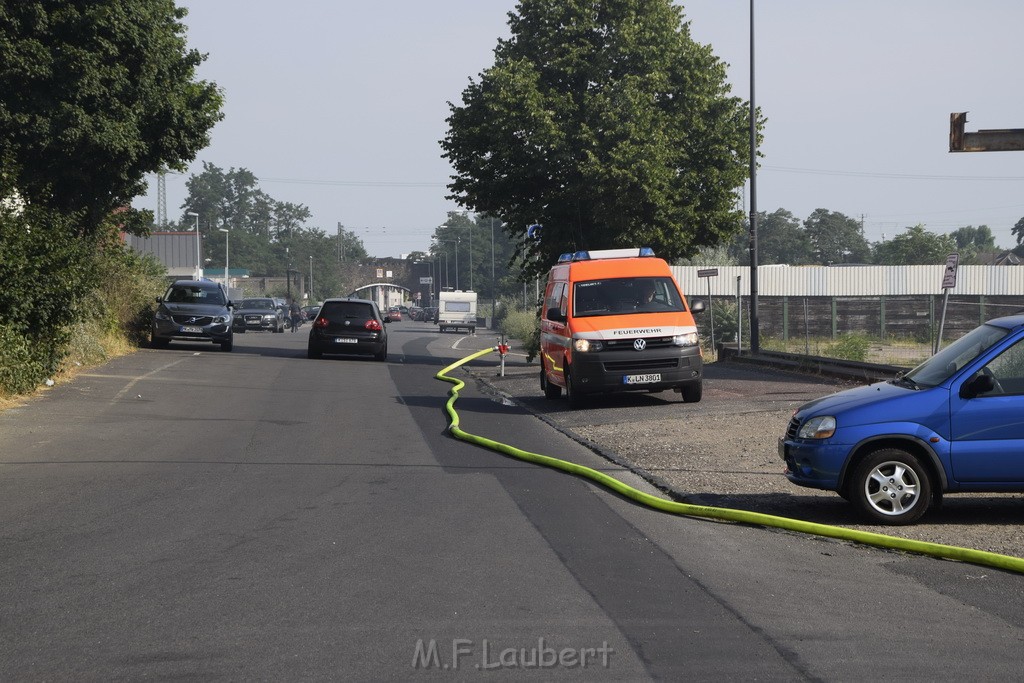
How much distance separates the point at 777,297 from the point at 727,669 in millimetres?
56017

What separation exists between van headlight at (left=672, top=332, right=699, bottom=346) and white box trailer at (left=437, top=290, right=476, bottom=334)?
6694 centimetres

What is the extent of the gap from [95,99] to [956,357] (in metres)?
23.2

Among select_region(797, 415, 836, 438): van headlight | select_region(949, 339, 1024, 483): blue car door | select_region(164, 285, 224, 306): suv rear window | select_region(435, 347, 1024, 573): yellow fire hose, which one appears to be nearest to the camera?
select_region(435, 347, 1024, 573): yellow fire hose

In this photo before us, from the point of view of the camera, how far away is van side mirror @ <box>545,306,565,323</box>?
19000 mm

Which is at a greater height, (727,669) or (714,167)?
(714,167)

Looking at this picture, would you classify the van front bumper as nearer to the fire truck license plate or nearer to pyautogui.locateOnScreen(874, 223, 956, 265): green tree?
the fire truck license plate

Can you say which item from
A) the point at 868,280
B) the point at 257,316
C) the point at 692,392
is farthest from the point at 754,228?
the point at 868,280

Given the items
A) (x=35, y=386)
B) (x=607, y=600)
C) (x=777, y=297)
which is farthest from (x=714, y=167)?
(x=607, y=600)

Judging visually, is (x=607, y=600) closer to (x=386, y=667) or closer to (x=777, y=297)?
(x=386, y=667)

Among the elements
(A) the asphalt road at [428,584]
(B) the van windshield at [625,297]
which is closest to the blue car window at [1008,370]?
(A) the asphalt road at [428,584]

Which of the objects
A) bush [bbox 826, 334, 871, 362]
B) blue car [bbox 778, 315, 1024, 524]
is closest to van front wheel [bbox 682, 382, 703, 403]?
blue car [bbox 778, 315, 1024, 524]

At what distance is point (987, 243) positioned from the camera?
161m

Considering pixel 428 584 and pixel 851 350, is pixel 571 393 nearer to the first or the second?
pixel 428 584

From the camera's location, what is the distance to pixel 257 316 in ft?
197
